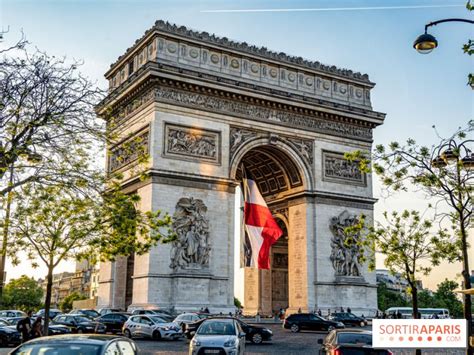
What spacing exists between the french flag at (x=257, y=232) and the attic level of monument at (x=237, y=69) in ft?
24.2

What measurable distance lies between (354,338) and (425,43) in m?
6.54

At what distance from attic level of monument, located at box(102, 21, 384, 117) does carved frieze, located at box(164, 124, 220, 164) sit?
10.5ft

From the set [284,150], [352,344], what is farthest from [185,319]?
[352,344]

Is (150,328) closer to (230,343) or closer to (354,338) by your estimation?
(230,343)

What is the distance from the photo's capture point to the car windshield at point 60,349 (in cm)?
846

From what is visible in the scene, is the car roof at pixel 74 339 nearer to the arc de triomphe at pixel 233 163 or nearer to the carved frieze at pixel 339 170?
the arc de triomphe at pixel 233 163

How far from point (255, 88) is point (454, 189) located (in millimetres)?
24038

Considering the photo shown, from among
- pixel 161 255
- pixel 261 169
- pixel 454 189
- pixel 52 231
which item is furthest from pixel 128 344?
pixel 261 169

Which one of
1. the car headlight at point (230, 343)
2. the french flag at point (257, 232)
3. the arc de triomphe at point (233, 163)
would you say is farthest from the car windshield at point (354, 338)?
the french flag at point (257, 232)

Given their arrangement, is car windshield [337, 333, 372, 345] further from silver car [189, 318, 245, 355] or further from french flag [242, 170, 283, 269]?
french flag [242, 170, 283, 269]

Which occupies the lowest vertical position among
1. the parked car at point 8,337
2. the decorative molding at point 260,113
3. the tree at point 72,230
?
the parked car at point 8,337

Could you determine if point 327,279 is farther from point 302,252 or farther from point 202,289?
point 202,289

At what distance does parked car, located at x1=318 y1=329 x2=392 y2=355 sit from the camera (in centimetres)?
1218

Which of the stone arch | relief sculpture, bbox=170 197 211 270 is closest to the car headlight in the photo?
relief sculpture, bbox=170 197 211 270
